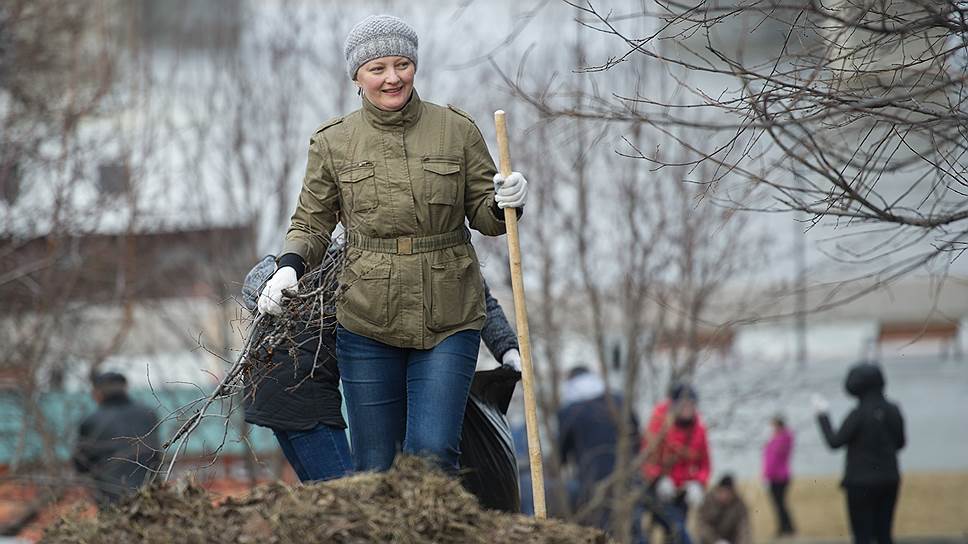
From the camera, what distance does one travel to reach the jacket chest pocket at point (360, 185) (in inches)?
195

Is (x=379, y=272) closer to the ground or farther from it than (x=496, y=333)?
farther from it

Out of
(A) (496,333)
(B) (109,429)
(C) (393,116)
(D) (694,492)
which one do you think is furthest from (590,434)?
(C) (393,116)

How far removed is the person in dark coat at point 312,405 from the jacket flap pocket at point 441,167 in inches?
25.8

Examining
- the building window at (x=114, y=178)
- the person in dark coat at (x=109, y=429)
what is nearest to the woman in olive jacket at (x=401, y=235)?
the person in dark coat at (x=109, y=429)

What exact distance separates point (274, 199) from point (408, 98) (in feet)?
26.6

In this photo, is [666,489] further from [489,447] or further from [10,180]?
[489,447]

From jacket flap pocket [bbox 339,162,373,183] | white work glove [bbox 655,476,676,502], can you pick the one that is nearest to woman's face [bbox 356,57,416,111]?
jacket flap pocket [bbox 339,162,373,183]

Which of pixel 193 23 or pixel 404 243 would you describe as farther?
pixel 193 23

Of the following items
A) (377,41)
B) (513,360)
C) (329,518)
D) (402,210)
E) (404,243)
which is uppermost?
(377,41)

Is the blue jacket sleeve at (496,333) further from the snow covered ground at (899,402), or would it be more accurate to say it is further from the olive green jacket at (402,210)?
the snow covered ground at (899,402)

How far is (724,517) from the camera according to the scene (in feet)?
40.0

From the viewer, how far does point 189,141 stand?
13.4 metres

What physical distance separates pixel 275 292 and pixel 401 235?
1.57ft

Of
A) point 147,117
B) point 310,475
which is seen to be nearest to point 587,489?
point 147,117
